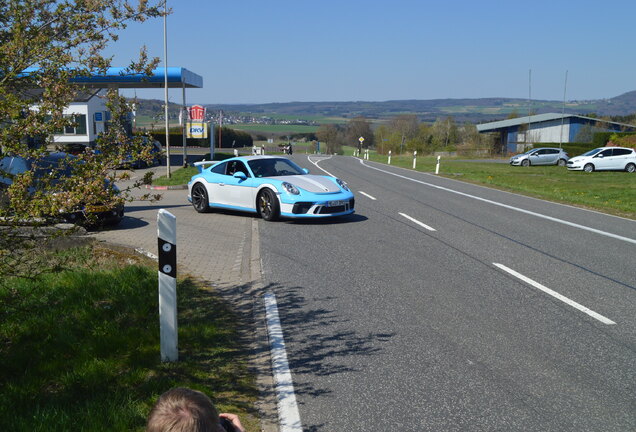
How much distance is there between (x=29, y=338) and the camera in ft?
17.3

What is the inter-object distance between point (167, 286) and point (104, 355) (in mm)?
793

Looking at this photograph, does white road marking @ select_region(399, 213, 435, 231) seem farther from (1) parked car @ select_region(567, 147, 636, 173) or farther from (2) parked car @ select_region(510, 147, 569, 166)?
(2) parked car @ select_region(510, 147, 569, 166)

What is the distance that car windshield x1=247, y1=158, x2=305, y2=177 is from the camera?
13188mm

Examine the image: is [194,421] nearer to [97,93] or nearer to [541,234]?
[97,93]

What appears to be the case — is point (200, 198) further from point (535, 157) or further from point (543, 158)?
point (543, 158)

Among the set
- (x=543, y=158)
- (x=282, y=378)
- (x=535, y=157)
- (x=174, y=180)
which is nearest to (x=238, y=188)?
(x=282, y=378)

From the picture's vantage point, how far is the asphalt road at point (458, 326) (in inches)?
154

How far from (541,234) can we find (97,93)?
27.3 feet

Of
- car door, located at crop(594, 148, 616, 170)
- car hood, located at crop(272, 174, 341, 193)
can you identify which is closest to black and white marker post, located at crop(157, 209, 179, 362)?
car hood, located at crop(272, 174, 341, 193)

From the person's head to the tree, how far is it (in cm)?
256

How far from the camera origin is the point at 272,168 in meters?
13.4

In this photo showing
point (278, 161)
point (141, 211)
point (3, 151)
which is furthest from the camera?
→ point (141, 211)

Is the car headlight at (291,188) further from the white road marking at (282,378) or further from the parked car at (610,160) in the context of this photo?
the parked car at (610,160)

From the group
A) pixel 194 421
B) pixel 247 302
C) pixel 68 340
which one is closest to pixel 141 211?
pixel 247 302
